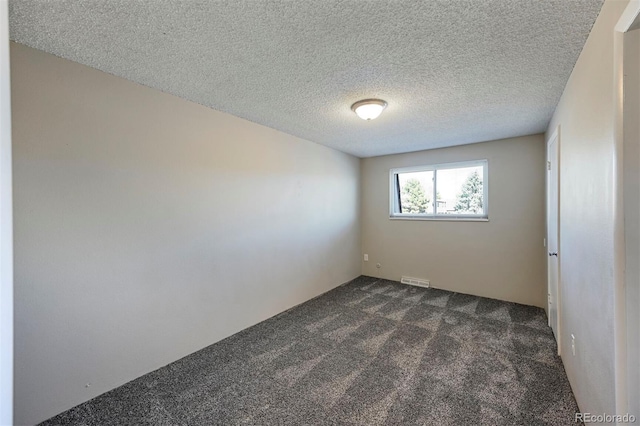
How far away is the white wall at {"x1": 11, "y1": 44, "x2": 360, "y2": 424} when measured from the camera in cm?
167

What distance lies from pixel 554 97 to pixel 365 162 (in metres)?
2.98

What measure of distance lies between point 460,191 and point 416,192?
69cm

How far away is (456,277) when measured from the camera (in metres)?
4.14

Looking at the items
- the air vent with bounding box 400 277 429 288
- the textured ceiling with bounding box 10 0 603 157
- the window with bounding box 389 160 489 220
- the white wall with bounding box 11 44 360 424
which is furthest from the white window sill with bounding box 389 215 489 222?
the white wall with bounding box 11 44 360 424

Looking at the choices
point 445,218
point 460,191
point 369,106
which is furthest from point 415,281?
point 369,106

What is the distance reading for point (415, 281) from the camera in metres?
4.51

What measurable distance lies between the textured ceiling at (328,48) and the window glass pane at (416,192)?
1.89m

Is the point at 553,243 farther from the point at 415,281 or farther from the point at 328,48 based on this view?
the point at 328,48

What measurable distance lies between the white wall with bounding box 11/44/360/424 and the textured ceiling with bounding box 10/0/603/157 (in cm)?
30

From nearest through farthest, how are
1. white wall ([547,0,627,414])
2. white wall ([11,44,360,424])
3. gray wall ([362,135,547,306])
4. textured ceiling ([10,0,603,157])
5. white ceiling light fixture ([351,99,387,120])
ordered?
white wall ([547,0,627,414]), textured ceiling ([10,0,603,157]), white wall ([11,44,360,424]), white ceiling light fixture ([351,99,387,120]), gray wall ([362,135,547,306])

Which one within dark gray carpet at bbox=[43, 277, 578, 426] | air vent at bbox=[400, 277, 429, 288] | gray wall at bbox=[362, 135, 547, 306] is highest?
gray wall at bbox=[362, 135, 547, 306]

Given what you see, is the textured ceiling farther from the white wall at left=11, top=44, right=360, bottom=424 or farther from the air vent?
the air vent

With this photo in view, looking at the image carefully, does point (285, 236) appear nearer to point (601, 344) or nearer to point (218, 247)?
point (218, 247)

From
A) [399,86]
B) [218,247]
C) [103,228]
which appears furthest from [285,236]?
[399,86]
